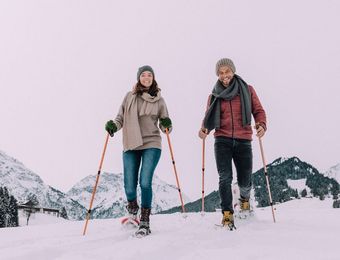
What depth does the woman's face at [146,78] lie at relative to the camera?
6.55 meters

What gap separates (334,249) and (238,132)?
2.70m

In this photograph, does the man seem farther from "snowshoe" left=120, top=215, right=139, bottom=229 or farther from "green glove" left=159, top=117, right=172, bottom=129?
"snowshoe" left=120, top=215, right=139, bottom=229

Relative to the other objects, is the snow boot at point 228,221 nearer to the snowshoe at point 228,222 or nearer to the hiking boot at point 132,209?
the snowshoe at point 228,222

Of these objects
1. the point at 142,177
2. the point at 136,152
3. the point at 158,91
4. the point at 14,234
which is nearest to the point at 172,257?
the point at 142,177

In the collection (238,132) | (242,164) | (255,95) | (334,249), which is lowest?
(334,249)

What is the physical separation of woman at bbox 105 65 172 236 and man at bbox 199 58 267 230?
2.70 feet

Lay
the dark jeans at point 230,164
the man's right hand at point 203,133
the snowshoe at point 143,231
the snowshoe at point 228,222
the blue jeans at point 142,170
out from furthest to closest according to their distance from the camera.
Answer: the man's right hand at point 203,133
the dark jeans at point 230,164
the blue jeans at point 142,170
the snowshoe at point 228,222
the snowshoe at point 143,231

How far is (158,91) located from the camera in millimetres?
6645

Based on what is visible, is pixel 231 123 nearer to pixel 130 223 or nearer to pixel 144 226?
pixel 144 226

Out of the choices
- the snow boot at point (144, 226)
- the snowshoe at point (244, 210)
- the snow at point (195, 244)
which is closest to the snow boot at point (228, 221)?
the snow at point (195, 244)

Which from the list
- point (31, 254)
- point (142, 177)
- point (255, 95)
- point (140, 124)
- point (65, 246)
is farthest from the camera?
point (255, 95)

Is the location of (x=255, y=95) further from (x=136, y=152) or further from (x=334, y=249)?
(x=334, y=249)

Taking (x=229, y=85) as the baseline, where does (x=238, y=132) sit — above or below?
below

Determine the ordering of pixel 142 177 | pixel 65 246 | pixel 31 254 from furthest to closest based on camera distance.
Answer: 1. pixel 142 177
2. pixel 65 246
3. pixel 31 254
